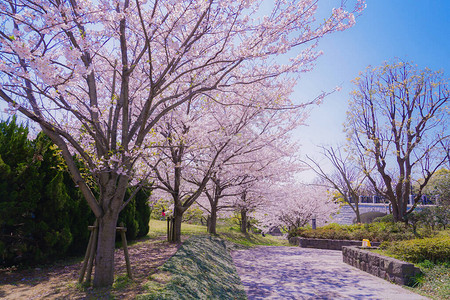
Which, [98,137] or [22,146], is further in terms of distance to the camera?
[22,146]

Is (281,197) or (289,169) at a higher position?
(289,169)

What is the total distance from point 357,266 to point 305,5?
21.5ft

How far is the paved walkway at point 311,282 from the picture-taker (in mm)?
5242

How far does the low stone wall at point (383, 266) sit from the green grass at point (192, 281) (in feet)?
10.2

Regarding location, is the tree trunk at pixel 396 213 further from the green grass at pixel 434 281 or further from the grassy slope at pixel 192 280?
the grassy slope at pixel 192 280

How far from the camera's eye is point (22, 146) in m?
5.82

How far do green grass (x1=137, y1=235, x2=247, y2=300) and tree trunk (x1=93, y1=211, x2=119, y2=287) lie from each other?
0.70 metres

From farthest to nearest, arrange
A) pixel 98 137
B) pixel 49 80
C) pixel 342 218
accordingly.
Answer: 1. pixel 342 218
2. pixel 98 137
3. pixel 49 80

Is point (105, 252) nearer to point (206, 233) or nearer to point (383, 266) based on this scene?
point (383, 266)

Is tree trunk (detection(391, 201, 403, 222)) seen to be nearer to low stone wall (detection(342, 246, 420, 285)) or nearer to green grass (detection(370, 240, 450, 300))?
low stone wall (detection(342, 246, 420, 285))

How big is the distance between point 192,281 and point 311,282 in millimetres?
3052

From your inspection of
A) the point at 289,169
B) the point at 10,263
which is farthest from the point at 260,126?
the point at 10,263

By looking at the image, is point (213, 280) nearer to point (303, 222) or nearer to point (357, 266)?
point (357, 266)

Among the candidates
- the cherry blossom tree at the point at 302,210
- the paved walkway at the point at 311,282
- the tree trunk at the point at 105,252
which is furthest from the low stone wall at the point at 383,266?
the cherry blossom tree at the point at 302,210
